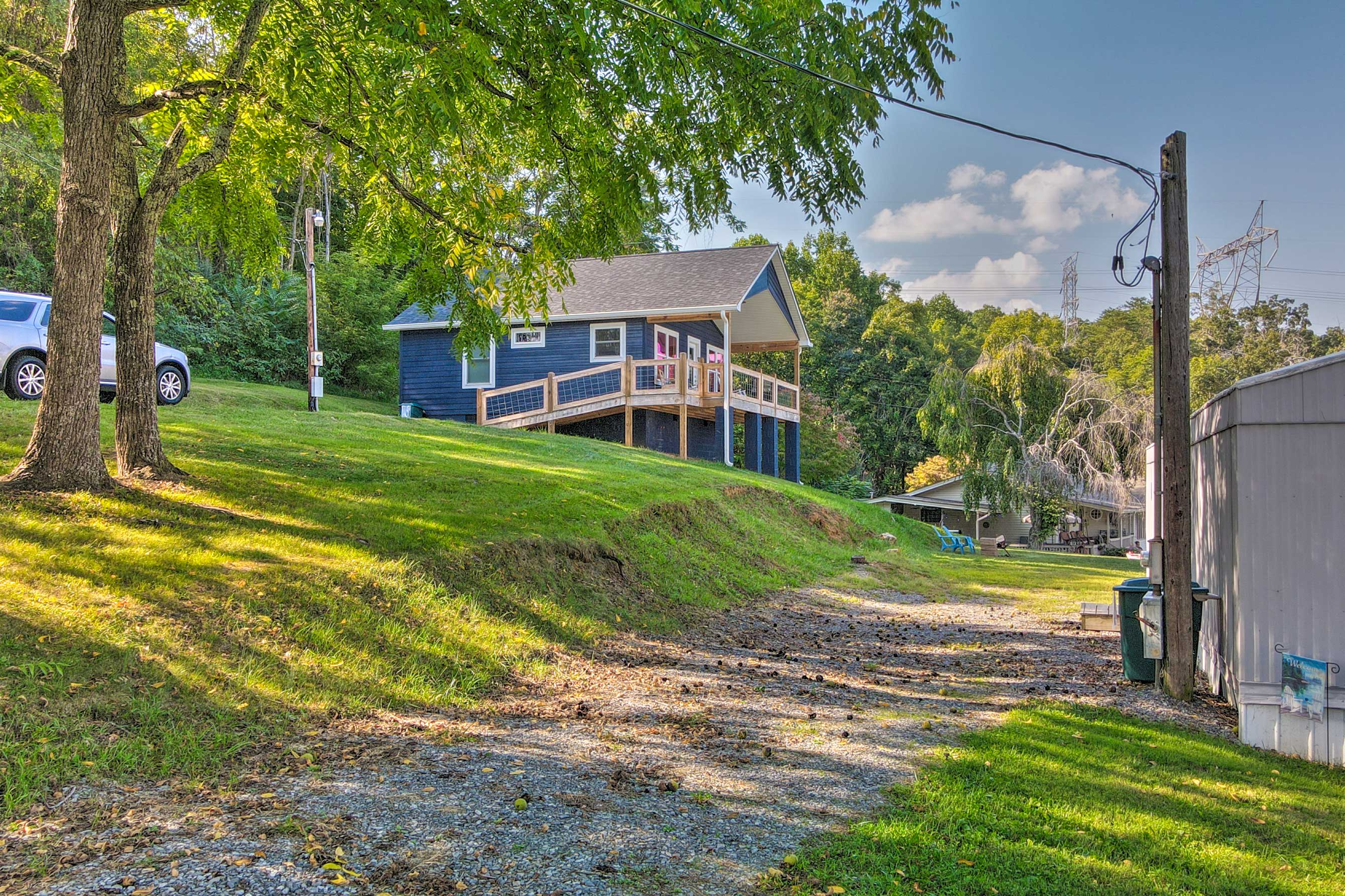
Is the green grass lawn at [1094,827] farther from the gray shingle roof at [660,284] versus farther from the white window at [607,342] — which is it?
the white window at [607,342]

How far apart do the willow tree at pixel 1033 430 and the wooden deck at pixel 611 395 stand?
33.1ft

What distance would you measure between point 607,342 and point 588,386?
1819 mm

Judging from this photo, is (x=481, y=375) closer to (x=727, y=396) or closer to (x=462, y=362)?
(x=462, y=362)

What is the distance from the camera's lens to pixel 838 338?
4594cm

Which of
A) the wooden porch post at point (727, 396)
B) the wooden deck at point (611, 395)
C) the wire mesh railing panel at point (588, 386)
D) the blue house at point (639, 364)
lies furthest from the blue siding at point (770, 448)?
the wire mesh railing panel at point (588, 386)

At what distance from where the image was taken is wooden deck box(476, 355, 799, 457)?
866 inches

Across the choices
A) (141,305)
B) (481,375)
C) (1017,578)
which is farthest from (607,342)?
(141,305)

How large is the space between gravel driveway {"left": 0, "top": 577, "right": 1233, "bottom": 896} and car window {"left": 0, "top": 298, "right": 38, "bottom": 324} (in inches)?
430

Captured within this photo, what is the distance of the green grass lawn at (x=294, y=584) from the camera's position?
15.4 feet

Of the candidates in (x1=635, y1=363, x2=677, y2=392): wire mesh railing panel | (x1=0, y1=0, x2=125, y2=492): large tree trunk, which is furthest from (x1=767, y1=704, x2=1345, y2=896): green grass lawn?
(x1=635, y1=363, x2=677, y2=392): wire mesh railing panel

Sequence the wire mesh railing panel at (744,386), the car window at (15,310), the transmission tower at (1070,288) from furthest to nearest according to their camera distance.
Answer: the transmission tower at (1070,288) → the wire mesh railing panel at (744,386) → the car window at (15,310)

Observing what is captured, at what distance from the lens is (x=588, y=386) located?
906 inches

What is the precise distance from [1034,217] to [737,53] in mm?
59180

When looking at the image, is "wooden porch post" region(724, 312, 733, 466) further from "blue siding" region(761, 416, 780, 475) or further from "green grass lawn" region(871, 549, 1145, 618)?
"green grass lawn" region(871, 549, 1145, 618)
